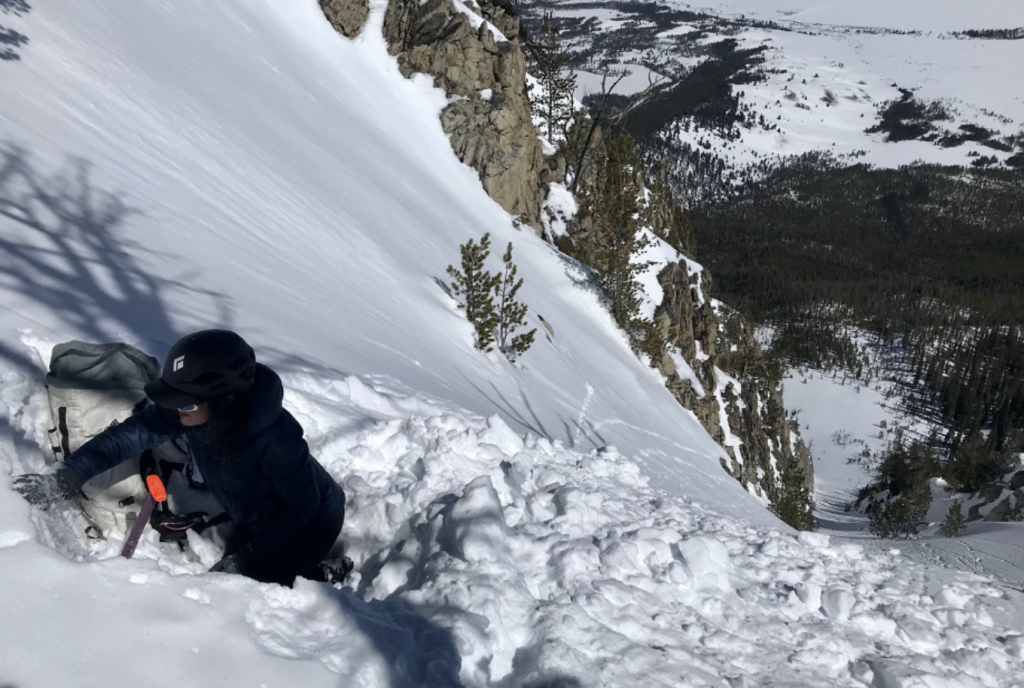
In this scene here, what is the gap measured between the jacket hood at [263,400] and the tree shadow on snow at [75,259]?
1.10 meters

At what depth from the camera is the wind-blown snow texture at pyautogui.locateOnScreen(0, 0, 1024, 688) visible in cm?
196

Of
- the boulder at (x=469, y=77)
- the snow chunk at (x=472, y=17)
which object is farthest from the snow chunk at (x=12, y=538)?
the snow chunk at (x=472, y=17)

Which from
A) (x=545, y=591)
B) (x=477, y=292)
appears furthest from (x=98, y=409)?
(x=477, y=292)

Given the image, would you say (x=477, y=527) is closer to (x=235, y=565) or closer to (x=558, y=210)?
(x=235, y=565)

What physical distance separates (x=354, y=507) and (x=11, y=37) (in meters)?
6.36

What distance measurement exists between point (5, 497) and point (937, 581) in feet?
16.3

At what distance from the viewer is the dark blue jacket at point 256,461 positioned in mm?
2328

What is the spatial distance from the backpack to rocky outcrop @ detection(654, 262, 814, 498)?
14.6 m

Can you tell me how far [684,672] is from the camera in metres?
2.78

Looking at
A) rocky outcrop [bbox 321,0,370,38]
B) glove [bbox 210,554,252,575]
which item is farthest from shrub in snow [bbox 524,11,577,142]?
glove [bbox 210,554,252,575]

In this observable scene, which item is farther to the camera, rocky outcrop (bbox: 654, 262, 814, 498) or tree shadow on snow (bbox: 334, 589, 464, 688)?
rocky outcrop (bbox: 654, 262, 814, 498)

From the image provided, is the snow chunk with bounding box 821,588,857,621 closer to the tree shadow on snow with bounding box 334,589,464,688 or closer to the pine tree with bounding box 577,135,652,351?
the tree shadow on snow with bounding box 334,589,464,688

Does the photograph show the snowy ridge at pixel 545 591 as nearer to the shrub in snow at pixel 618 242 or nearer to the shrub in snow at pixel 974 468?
the shrub in snow at pixel 618 242

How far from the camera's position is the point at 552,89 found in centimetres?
2581
